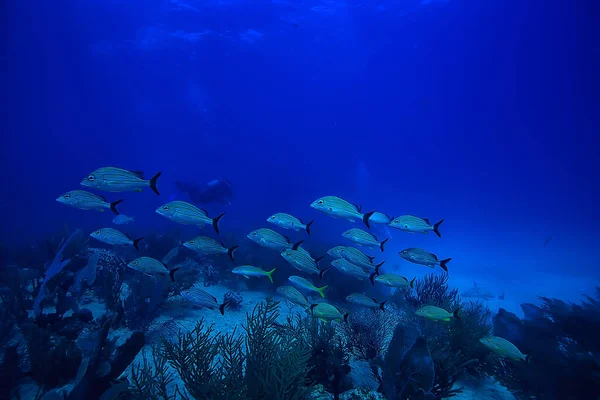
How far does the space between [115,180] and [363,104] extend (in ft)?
274

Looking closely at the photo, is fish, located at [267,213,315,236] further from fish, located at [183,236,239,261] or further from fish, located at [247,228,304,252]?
fish, located at [183,236,239,261]

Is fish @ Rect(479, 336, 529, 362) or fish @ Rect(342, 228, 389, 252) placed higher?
fish @ Rect(342, 228, 389, 252)

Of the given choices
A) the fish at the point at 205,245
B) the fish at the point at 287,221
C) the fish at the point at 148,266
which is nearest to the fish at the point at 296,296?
the fish at the point at 287,221

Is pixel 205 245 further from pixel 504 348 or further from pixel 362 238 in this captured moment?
pixel 504 348

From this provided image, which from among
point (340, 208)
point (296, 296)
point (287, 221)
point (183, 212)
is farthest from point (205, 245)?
point (340, 208)

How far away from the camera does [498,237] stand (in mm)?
54625

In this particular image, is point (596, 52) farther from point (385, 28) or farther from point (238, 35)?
point (238, 35)

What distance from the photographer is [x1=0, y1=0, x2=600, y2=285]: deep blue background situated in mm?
37969

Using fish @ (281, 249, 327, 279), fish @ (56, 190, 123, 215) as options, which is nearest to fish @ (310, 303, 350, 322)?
fish @ (281, 249, 327, 279)

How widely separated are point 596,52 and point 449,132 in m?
44.6

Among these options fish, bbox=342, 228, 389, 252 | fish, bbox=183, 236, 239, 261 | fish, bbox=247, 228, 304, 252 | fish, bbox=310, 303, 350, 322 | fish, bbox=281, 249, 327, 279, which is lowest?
fish, bbox=310, 303, 350, 322

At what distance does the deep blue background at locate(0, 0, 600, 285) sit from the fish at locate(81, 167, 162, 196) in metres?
18.6

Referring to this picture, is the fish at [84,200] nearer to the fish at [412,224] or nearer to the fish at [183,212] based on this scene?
the fish at [183,212]

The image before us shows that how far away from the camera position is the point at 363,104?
78.9 metres
